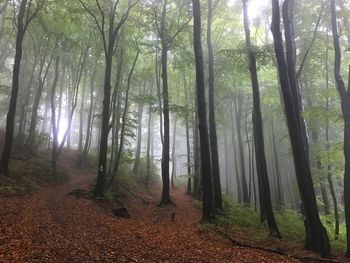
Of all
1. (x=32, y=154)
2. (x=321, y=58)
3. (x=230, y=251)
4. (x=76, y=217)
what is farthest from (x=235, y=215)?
(x=32, y=154)

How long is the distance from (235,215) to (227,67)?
8775 millimetres

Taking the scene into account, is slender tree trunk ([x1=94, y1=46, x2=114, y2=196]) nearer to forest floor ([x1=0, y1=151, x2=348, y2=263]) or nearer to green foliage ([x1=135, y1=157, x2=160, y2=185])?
forest floor ([x1=0, y1=151, x2=348, y2=263])

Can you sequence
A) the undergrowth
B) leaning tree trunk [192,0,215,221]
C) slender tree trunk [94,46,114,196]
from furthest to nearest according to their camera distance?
slender tree trunk [94,46,114,196] → leaning tree trunk [192,0,215,221] → the undergrowth

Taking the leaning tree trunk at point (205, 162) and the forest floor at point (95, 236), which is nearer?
the forest floor at point (95, 236)

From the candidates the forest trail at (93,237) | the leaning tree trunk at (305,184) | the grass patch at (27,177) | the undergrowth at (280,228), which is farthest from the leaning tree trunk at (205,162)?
the grass patch at (27,177)

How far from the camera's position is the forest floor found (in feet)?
20.4

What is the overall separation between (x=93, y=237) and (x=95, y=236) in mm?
139

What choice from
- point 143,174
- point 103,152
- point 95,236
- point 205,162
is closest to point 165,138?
point 103,152

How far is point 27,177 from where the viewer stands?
14.4m

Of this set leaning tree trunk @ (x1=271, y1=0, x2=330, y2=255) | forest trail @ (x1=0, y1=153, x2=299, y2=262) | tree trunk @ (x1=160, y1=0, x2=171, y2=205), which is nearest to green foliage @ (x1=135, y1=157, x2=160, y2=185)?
tree trunk @ (x1=160, y1=0, x2=171, y2=205)

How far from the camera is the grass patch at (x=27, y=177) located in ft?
39.6

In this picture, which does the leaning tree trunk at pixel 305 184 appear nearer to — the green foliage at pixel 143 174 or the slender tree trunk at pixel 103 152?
the slender tree trunk at pixel 103 152

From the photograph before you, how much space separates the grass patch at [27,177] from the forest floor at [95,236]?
439 mm

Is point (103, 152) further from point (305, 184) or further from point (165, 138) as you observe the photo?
point (305, 184)
